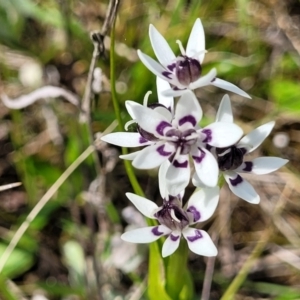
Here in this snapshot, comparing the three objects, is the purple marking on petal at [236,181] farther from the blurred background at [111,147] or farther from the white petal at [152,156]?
the blurred background at [111,147]

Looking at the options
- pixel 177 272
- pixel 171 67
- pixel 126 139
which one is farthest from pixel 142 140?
pixel 177 272

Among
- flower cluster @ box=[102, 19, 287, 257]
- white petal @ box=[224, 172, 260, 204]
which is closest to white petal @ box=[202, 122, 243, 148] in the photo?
flower cluster @ box=[102, 19, 287, 257]

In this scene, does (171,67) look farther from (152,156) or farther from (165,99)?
(152,156)

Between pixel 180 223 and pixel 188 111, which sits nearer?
pixel 188 111

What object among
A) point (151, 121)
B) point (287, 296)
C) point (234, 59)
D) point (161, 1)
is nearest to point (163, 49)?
point (151, 121)

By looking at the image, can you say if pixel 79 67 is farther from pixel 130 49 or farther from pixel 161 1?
pixel 161 1

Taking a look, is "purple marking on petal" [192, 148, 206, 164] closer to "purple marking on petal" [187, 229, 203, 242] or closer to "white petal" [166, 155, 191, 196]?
"white petal" [166, 155, 191, 196]

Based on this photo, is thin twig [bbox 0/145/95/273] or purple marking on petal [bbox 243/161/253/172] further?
thin twig [bbox 0/145/95/273]
